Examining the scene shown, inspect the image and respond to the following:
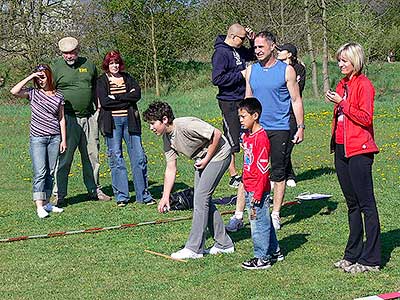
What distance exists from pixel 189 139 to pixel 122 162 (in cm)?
352

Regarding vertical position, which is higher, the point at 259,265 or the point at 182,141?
the point at 182,141

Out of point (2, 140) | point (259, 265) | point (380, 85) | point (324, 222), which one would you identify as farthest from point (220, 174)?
point (380, 85)

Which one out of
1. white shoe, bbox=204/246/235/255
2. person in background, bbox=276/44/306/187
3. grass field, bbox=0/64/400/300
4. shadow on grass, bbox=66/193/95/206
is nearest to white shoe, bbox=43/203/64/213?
grass field, bbox=0/64/400/300

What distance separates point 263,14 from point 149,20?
530 centimetres

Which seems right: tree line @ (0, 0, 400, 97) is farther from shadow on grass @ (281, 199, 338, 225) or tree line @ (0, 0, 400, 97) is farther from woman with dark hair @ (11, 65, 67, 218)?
woman with dark hair @ (11, 65, 67, 218)

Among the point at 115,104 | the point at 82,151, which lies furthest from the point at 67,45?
the point at 82,151

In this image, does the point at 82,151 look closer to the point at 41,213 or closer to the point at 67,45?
the point at 41,213

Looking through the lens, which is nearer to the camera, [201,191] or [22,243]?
[201,191]

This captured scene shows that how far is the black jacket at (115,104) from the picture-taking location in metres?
10.1

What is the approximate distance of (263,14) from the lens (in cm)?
3531

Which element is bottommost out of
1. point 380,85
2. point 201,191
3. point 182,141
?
point 380,85

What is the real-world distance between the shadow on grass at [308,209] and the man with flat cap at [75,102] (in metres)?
2.97

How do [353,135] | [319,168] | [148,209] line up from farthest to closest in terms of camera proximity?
[319,168]
[148,209]
[353,135]

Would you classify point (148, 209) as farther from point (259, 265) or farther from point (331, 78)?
point (331, 78)
